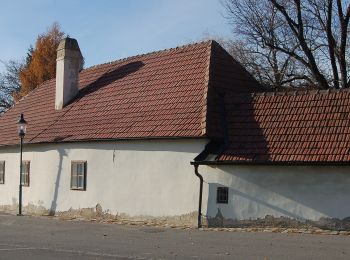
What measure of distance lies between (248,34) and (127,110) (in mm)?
14331

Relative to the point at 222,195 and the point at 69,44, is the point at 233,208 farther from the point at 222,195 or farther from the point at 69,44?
the point at 69,44

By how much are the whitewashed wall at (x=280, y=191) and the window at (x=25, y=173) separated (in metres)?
9.74

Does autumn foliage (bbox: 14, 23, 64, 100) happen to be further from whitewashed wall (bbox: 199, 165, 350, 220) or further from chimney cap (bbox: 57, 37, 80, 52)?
whitewashed wall (bbox: 199, 165, 350, 220)

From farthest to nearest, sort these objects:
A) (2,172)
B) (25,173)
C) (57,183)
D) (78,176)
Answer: (2,172), (25,173), (57,183), (78,176)

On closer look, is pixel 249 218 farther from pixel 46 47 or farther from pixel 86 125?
pixel 46 47

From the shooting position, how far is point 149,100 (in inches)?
832

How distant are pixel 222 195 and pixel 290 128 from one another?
113 inches

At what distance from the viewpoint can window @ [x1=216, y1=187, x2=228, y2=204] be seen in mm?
17219

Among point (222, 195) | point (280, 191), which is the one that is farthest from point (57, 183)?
point (280, 191)

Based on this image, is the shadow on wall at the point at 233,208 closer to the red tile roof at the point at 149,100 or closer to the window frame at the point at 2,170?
the red tile roof at the point at 149,100

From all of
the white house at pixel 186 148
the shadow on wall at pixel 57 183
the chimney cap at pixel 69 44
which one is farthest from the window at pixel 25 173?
the chimney cap at pixel 69 44

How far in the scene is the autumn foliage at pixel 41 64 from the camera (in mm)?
51341

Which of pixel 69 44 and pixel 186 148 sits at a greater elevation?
pixel 69 44

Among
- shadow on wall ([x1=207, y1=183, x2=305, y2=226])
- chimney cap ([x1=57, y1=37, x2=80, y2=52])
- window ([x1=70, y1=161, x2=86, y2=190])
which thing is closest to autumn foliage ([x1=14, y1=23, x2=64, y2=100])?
chimney cap ([x1=57, y1=37, x2=80, y2=52])
